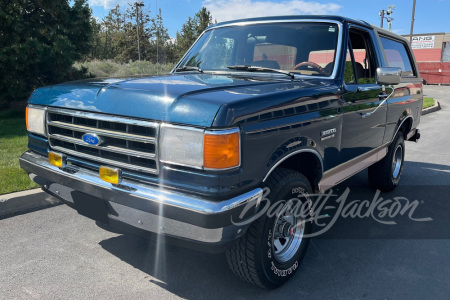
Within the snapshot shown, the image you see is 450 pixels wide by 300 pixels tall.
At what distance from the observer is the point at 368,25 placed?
4176 mm

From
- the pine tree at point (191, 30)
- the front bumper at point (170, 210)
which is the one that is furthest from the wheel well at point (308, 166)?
the pine tree at point (191, 30)

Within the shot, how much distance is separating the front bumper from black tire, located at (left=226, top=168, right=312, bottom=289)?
205 mm

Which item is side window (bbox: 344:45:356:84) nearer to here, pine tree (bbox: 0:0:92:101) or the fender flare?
the fender flare

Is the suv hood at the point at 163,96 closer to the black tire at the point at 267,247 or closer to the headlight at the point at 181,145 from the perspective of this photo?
the headlight at the point at 181,145

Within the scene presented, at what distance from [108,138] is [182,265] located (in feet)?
4.12

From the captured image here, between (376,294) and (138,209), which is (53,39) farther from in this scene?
(376,294)

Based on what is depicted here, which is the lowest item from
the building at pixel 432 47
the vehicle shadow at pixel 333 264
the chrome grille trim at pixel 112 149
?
the vehicle shadow at pixel 333 264

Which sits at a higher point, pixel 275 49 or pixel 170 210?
pixel 275 49

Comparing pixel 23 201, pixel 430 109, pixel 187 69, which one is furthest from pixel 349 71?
pixel 430 109

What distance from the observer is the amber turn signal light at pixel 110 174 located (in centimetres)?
245

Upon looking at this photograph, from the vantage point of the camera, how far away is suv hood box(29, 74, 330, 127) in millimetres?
2227

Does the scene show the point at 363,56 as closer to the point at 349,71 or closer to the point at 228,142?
the point at 349,71

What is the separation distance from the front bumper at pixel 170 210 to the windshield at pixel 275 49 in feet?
5.43

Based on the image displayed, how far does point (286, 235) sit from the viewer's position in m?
2.97
